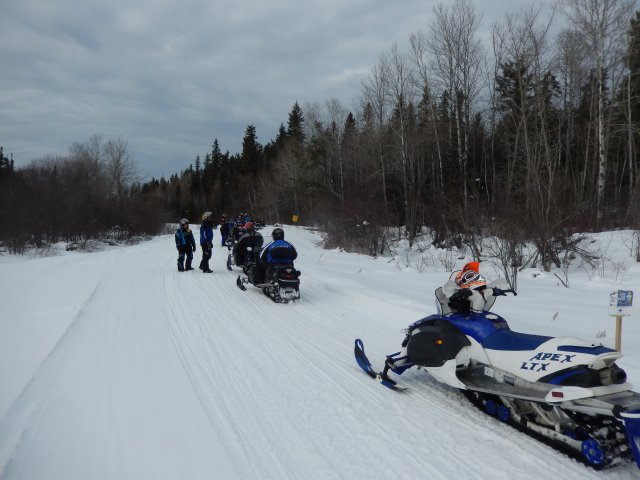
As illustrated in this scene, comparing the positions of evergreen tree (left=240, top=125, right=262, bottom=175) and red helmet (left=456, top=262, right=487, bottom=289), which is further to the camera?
evergreen tree (left=240, top=125, right=262, bottom=175)

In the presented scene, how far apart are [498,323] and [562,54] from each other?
2876cm

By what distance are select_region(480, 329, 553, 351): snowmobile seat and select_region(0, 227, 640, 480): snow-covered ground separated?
0.72 metres

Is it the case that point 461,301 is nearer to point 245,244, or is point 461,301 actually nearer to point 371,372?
point 371,372

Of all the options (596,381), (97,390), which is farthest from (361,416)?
(97,390)

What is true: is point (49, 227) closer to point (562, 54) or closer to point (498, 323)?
point (498, 323)

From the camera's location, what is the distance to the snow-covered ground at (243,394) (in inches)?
134

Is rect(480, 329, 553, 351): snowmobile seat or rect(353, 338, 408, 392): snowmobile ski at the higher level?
rect(480, 329, 553, 351): snowmobile seat

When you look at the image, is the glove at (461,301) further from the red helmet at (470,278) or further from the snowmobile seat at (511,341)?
the snowmobile seat at (511,341)

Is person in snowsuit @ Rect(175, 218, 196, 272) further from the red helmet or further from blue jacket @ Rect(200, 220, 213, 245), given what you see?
the red helmet

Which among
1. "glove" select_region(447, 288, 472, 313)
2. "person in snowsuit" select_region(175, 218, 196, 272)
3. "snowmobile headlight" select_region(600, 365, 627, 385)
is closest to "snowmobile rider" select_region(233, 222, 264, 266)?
"person in snowsuit" select_region(175, 218, 196, 272)

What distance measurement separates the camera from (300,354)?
6074mm

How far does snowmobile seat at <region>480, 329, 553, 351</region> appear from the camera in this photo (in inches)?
151

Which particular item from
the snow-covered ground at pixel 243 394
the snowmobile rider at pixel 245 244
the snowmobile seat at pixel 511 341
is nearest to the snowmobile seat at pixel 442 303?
the snowmobile seat at pixel 511 341

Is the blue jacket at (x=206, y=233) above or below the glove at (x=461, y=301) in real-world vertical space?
above
